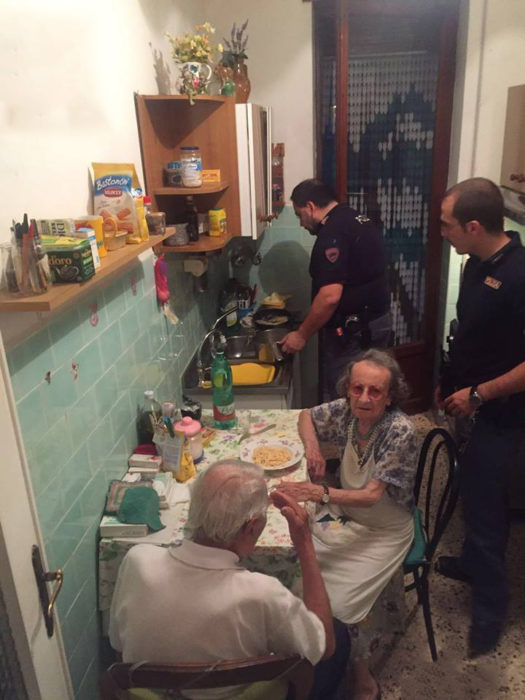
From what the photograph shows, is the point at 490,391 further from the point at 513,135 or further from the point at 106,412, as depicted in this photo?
the point at 513,135

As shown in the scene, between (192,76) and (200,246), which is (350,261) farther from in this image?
(192,76)

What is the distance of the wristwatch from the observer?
2152 millimetres

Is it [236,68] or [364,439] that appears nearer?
[364,439]

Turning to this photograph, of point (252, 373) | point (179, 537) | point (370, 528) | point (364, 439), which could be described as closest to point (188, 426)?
point (179, 537)

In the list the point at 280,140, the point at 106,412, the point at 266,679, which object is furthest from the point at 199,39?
the point at 266,679

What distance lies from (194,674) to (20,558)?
1.38ft

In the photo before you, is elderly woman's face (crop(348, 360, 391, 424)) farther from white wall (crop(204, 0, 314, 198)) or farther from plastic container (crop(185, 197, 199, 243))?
white wall (crop(204, 0, 314, 198))

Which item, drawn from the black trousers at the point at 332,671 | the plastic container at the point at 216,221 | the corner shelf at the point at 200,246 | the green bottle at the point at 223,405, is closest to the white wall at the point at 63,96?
the corner shelf at the point at 200,246

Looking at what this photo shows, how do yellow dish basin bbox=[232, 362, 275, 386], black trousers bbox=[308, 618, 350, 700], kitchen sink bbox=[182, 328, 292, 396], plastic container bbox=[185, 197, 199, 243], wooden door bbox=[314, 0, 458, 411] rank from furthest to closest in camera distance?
wooden door bbox=[314, 0, 458, 411] → yellow dish basin bbox=[232, 362, 275, 386] → kitchen sink bbox=[182, 328, 292, 396] → plastic container bbox=[185, 197, 199, 243] → black trousers bbox=[308, 618, 350, 700]

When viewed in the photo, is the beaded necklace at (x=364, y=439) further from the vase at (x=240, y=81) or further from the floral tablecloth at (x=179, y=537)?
the vase at (x=240, y=81)

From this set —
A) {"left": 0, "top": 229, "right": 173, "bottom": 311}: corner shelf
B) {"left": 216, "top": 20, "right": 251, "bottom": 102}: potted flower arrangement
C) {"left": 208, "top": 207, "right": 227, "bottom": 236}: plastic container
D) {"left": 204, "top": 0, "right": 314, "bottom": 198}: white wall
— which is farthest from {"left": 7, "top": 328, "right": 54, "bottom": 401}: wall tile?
{"left": 204, "top": 0, "right": 314, "bottom": 198}: white wall

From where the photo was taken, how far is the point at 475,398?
2160 millimetres

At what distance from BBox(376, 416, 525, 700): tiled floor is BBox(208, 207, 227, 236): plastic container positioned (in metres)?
1.81

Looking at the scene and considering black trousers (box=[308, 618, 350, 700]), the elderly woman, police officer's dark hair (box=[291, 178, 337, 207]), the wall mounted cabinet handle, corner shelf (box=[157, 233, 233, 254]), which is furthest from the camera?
police officer's dark hair (box=[291, 178, 337, 207])
